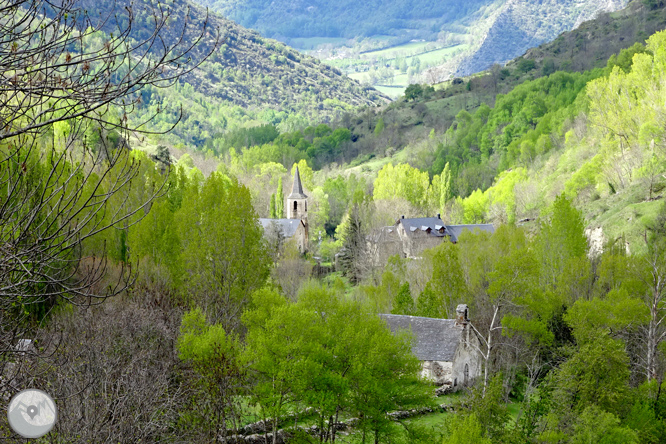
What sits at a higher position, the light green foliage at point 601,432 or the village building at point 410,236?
the village building at point 410,236

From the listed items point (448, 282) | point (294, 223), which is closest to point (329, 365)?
point (448, 282)

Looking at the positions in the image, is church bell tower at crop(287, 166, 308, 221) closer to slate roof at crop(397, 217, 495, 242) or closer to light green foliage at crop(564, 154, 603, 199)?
slate roof at crop(397, 217, 495, 242)

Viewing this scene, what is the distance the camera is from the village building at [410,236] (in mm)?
60719

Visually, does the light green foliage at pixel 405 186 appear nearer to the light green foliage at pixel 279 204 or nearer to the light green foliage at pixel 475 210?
the light green foliage at pixel 475 210

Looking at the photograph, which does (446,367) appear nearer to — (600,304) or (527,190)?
(600,304)

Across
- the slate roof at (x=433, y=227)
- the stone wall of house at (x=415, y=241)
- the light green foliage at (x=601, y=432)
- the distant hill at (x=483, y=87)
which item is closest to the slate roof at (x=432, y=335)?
the light green foliage at (x=601, y=432)

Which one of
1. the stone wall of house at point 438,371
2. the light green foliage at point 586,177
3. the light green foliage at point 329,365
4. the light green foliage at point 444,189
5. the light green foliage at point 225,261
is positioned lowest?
the stone wall of house at point 438,371

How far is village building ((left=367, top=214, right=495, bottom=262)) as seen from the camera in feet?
199

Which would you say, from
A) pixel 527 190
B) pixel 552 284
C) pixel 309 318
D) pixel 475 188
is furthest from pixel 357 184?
pixel 309 318

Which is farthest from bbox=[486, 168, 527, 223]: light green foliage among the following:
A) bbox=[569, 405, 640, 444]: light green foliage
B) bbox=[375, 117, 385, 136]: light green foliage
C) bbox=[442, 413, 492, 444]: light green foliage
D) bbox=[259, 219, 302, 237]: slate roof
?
bbox=[375, 117, 385, 136]: light green foliage

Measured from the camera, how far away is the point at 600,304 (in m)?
31.9

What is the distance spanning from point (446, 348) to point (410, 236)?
32648mm

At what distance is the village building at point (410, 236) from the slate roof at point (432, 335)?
2568cm

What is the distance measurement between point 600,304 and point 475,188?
59.3 metres
